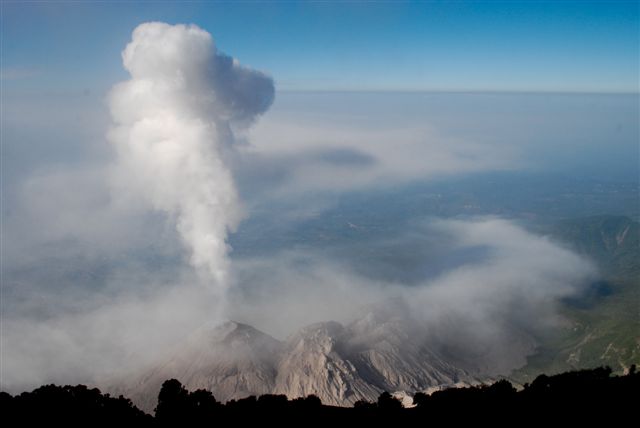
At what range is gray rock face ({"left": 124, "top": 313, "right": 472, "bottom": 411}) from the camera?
74250mm

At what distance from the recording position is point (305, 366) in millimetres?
77562

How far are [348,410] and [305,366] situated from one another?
1796 inches

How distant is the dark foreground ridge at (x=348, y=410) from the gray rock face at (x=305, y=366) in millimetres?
40479

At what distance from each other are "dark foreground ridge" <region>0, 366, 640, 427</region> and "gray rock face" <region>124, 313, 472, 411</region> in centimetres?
4048

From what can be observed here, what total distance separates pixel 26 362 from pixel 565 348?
124204mm

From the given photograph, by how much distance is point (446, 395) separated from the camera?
115ft

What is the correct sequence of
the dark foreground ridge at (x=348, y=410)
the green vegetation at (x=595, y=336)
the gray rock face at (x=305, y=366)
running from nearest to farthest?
the dark foreground ridge at (x=348, y=410)
the gray rock face at (x=305, y=366)
the green vegetation at (x=595, y=336)

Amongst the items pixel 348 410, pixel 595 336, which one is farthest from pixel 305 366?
pixel 595 336

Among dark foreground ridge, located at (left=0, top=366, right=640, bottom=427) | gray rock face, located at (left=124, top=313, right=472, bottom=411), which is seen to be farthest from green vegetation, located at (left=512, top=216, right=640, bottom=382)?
dark foreground ridge, located at (left=0, top=366, right=640, bottom=427)

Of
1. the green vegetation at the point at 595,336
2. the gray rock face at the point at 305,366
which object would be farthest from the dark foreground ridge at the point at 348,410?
the green vegetation at the point at 595,336

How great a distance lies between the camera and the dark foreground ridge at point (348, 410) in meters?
28.5

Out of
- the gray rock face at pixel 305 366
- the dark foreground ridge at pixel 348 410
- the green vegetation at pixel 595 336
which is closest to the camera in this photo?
the dark foreground ridge at pixel 348 410

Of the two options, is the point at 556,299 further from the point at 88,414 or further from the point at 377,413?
the point at 88,414

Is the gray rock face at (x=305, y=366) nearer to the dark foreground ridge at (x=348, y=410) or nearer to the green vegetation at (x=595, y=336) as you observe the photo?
the green vegetation at (x=595, y=336)
